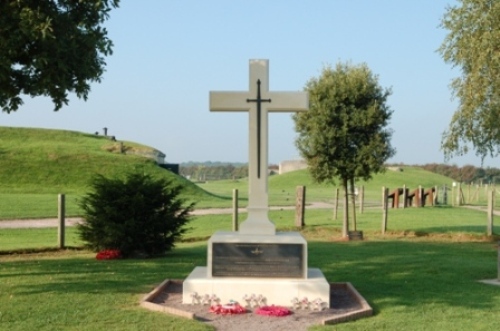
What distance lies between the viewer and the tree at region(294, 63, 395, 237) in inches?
1006

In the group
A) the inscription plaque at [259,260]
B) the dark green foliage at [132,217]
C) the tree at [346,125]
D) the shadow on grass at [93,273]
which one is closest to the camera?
the inscription plaque at [259,260]

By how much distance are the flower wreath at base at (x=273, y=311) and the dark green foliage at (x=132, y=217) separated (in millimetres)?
8140

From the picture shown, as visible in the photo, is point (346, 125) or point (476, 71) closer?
point (476, 71)

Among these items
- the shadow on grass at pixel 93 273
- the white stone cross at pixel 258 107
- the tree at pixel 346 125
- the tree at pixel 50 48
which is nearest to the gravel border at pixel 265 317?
the shadow on grass at pixel 93 273

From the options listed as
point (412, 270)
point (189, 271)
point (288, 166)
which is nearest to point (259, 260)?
point (189, 271)

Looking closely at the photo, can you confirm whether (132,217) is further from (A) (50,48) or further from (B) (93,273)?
(A) (50,48)

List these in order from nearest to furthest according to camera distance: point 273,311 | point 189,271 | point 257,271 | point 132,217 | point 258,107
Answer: point 273,311, point 257,271, point 258,107, point 189,271, point 132,217

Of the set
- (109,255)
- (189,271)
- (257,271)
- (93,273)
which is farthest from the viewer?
(109,255)

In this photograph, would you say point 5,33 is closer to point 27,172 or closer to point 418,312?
point 418,312

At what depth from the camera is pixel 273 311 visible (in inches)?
423

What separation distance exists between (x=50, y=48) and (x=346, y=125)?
14.0 meters

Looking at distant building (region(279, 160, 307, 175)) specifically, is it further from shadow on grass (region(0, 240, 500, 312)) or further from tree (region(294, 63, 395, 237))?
shadow on grass (region(0, 240, 500, 312))

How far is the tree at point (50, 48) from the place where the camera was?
12.7 metres

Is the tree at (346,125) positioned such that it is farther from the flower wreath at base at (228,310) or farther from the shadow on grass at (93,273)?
the flower wreath at base at (228,310)
